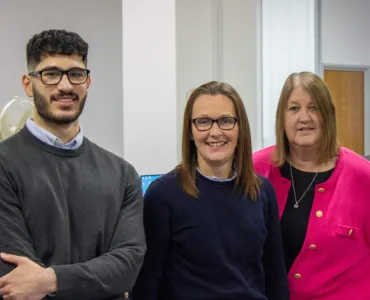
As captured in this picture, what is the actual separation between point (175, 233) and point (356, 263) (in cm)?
76

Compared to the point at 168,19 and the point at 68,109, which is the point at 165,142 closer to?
the point at 168,19

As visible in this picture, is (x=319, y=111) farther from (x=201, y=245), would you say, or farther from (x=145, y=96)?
(x=145, y=96)

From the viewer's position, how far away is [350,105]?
5211 mm

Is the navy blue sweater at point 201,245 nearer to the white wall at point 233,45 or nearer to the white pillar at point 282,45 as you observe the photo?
the white wall at point 233,45

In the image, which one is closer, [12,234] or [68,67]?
[12,234]

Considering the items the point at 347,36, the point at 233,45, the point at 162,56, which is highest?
the point at 347,36

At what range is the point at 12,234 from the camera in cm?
117

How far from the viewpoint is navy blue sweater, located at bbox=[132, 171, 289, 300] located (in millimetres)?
1458

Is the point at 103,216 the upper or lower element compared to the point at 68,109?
lower

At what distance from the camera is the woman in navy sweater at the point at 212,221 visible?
4.80ft

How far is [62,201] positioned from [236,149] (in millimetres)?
651

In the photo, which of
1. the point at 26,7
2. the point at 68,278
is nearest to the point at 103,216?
the point at 68,278

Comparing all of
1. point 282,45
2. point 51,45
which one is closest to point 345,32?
point 282,45

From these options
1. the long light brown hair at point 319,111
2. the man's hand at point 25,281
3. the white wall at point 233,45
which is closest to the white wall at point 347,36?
the white wall at point 233,45
